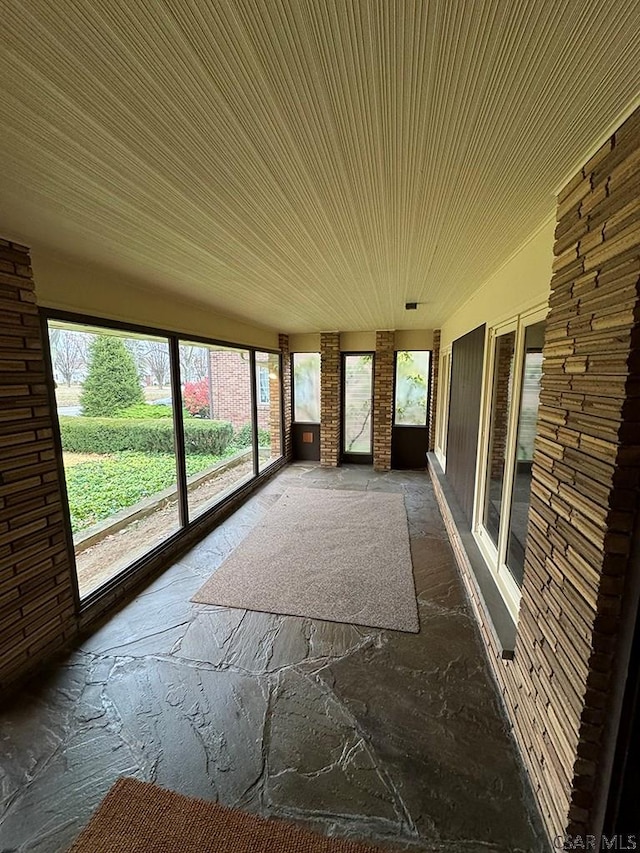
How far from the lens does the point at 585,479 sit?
1.22 meters

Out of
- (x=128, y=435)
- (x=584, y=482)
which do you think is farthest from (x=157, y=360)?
(x=584, y=482)

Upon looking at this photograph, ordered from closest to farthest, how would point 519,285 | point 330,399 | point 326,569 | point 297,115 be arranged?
point 297,115, point 519,285, point 326,569, point 330,399

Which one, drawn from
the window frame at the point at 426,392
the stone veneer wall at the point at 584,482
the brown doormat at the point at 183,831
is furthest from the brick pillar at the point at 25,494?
the window frame at the point at 426,392

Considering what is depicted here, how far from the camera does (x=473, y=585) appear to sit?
2.53 m

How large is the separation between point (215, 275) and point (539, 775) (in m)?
3.42

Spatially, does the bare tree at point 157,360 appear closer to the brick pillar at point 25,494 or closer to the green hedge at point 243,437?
the brick pillar at point 25,494

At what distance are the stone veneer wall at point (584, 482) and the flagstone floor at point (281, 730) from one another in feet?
1.13

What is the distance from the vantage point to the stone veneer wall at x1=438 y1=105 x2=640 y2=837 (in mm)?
1069

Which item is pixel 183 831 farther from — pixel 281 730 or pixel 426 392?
pixel 426 392

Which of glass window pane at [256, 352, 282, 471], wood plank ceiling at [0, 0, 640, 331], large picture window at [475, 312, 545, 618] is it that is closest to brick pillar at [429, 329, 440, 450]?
glass window pane at [256, 352, 282, 471]

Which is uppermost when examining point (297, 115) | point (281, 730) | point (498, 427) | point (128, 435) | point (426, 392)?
point (297, 115)

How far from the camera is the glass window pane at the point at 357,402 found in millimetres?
6711

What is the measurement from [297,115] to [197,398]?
3960 millimetres

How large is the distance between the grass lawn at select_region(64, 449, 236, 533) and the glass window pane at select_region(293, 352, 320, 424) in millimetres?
2920
